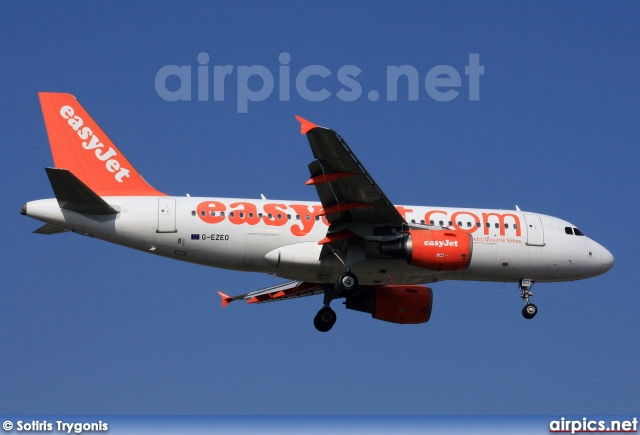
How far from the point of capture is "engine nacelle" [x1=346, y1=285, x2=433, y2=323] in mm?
42812

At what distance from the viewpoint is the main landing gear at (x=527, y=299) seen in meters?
41.3

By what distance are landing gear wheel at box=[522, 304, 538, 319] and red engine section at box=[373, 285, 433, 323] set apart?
357 centimetres

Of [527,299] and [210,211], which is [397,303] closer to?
[527,299]

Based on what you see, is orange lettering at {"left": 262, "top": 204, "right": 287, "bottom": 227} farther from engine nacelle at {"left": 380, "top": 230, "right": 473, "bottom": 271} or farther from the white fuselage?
engine nacelle at {"left": 380, "top": 230, "right": 473, "bottom": 271}

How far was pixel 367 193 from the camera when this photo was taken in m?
36.8

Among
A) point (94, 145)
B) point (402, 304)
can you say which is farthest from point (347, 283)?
point (94, 145)

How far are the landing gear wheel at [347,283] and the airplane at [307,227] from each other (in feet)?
0.11

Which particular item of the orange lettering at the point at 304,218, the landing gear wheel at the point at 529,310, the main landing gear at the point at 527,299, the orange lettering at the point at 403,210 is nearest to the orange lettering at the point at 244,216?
the orange lettering at the point at 304,218

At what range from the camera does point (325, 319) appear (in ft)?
139

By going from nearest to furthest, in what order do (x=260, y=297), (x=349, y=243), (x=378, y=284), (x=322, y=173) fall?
1. (x=322, y=173)
2. (x=349, y=243)
3. (x=378, y=284)
4. (x=260, y=297)

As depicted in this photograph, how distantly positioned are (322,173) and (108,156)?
8.38 meters

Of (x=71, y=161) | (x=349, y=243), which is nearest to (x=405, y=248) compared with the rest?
(x=349, y=243)

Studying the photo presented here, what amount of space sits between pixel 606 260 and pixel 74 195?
19.4m

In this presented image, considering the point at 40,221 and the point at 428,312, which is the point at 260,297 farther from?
the point at 40,221
